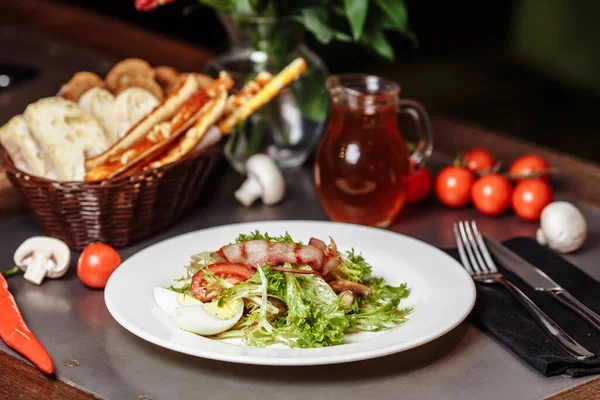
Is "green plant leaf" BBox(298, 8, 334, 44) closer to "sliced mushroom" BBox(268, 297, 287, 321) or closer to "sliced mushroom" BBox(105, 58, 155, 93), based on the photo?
"sliced mushroom" BBox(105, 58, 155, 93)

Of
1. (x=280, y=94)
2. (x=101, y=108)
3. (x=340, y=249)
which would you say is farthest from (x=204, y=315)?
(x=280, y=94)

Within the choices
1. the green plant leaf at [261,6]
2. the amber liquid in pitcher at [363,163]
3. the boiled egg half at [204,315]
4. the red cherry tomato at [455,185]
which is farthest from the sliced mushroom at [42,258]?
the red cherry tomato at [455,185]

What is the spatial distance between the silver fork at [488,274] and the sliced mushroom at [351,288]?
24 centimetres

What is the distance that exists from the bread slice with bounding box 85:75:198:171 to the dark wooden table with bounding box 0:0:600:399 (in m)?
0.32

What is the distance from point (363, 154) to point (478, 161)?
1.29 ft

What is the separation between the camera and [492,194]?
170 centimetres

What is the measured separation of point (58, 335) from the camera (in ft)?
4.13

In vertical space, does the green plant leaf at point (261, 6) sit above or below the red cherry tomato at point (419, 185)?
above

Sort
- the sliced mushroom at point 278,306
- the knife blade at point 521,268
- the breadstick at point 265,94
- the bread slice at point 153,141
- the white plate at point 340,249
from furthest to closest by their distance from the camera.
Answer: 1. the breadstick at point 265,94
2. the bread slice at point 153,141
3. the knife blade at point 521,268
4. the sliced mushroom at point 278,306
5. the white plate at point 340,249

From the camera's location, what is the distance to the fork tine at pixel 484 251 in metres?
1.44

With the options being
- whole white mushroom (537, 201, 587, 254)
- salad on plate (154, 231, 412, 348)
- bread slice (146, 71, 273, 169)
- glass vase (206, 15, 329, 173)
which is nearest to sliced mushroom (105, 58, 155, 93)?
glass vase (206, 15, 329, 173)

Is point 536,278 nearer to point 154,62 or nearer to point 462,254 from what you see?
point 462,254

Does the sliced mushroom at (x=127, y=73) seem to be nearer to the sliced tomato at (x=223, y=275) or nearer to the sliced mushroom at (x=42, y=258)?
the sliced mushroom at (x=42, y=258)

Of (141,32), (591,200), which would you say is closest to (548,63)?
(141,32)
